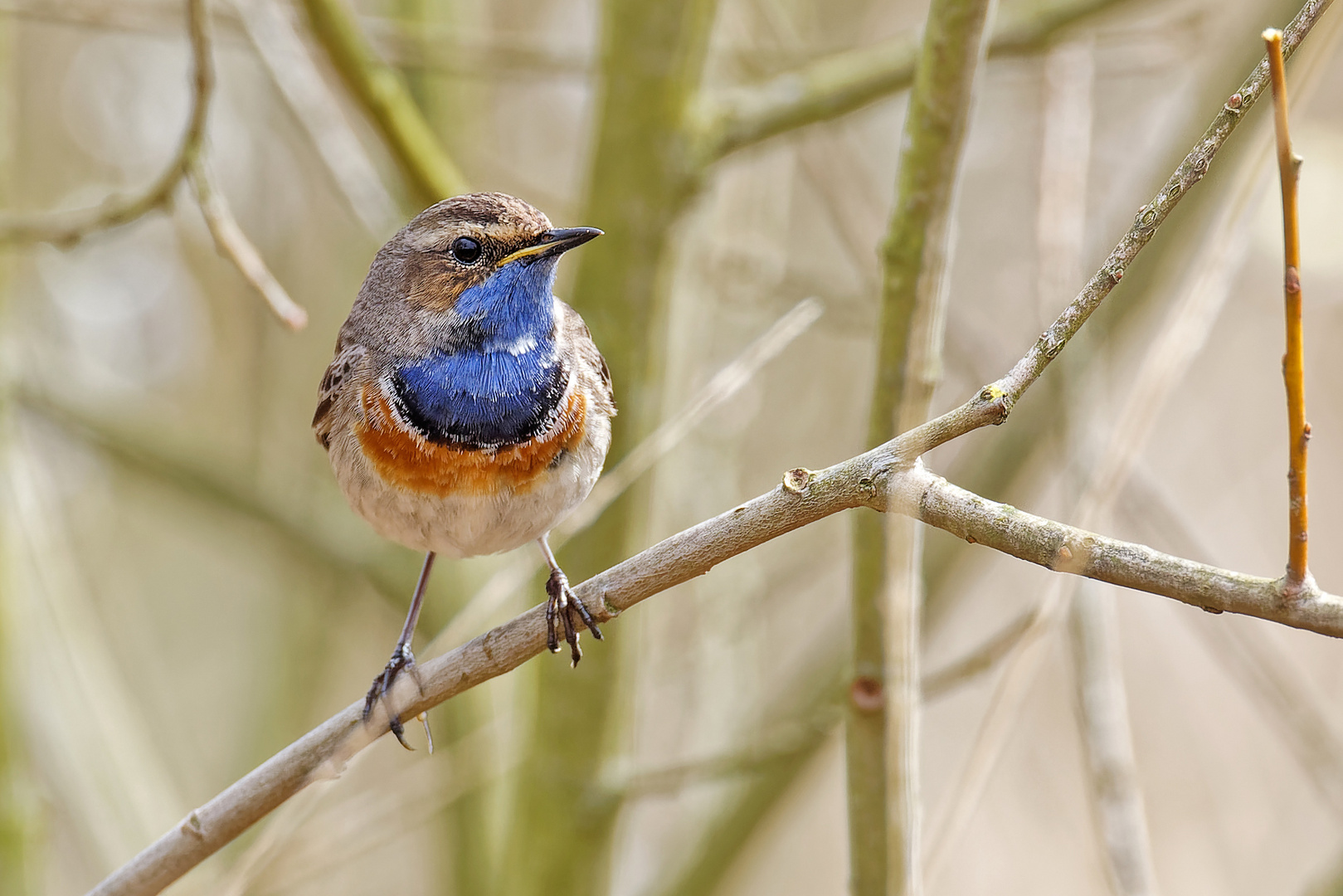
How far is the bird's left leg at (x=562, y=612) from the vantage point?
2568 millimetres

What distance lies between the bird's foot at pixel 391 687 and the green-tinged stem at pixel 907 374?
1.02 metres

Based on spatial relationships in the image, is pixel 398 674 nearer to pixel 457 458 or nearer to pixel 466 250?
pixel 457 458

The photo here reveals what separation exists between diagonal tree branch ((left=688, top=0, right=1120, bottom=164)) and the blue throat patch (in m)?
1.03

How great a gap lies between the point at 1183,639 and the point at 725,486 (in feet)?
14.0

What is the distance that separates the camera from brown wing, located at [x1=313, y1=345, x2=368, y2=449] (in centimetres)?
350

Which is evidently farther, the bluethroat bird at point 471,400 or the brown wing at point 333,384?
the brown wing at point 333,384

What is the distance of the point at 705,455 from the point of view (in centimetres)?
541

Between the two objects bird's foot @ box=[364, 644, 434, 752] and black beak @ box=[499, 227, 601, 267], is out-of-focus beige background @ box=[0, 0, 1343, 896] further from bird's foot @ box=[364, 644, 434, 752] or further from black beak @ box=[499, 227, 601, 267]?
black beak @ box=[499, 227, 601, 267]

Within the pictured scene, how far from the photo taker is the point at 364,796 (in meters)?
4.63

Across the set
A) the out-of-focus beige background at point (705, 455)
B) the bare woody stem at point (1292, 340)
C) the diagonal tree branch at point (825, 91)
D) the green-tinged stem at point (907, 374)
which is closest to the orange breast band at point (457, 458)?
the out-of-focus beige background at point (705, 455)

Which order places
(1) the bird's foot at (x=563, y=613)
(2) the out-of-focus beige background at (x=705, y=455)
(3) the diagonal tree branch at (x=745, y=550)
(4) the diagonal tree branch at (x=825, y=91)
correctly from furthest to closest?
(2) the out-of-focus beige background at (x=705, y=455), (4) the diagonal tree branch at (x=825, y=91), (1) the bird's foot at (x=563, y=613), (3) the diagonal tree branch at (x=745, y=550)

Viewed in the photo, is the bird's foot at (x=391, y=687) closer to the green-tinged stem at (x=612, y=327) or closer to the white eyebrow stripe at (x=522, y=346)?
the white eyebrow stripe at (x=522, y=346)

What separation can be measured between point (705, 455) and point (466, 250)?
87.9 inches

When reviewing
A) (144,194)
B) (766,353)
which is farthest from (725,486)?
(144,194)
